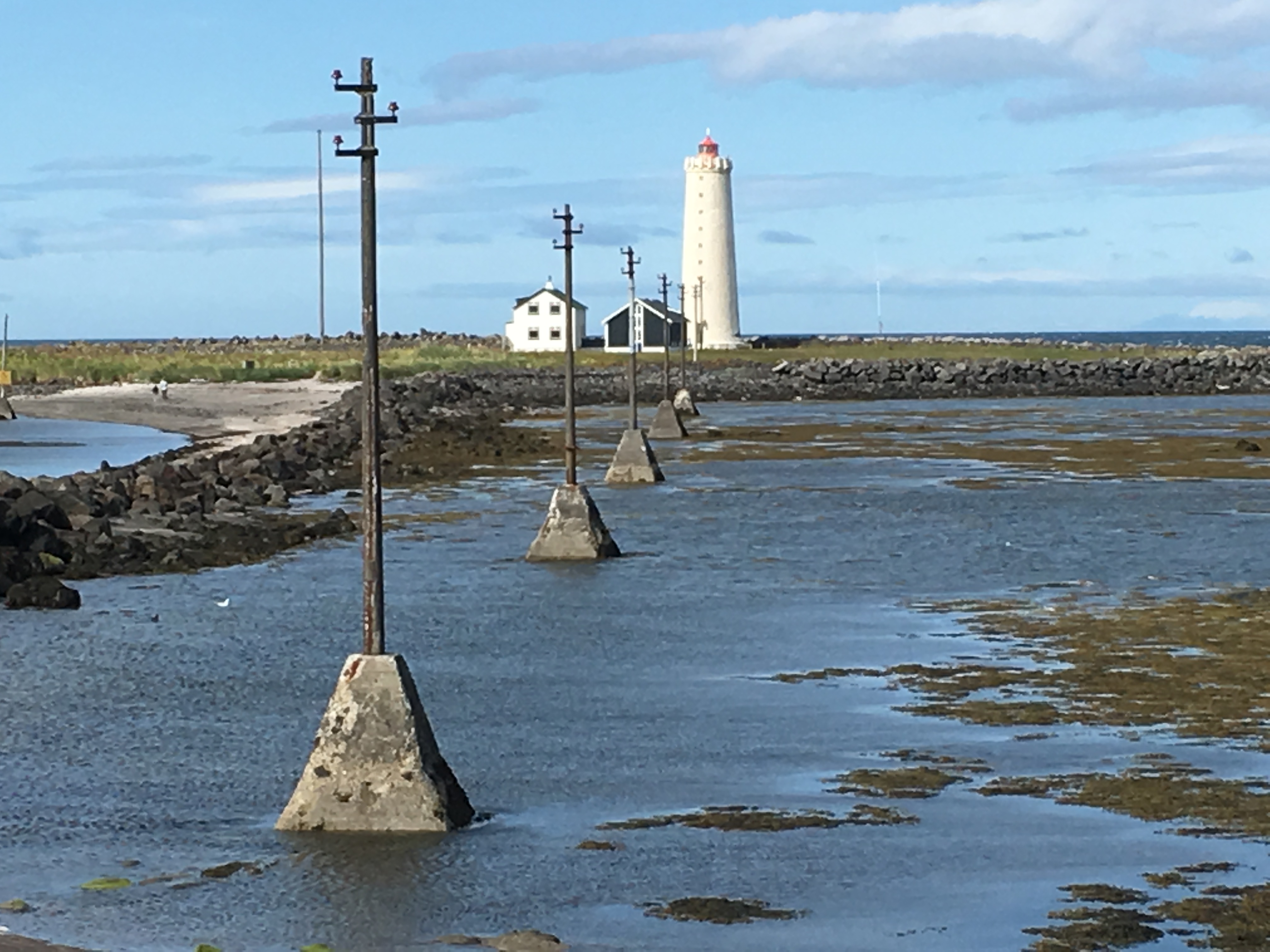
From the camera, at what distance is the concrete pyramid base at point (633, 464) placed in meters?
39.9

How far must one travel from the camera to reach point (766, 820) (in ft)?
37.5

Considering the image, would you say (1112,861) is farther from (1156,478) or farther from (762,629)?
(1156,478)

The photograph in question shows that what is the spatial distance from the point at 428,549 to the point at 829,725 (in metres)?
13.6

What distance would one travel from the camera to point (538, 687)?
53.2 ft

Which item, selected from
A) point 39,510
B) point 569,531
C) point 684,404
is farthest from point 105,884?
point 684,404

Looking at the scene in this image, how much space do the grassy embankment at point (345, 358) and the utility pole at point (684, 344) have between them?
7.84 ft

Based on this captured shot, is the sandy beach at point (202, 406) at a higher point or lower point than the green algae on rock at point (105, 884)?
higher

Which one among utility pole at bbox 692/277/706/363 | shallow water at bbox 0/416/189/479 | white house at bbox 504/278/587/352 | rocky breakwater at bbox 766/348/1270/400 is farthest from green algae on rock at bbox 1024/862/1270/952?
white house at bbox 504/278/587/352

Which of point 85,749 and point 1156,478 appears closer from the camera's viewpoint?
point 85,749

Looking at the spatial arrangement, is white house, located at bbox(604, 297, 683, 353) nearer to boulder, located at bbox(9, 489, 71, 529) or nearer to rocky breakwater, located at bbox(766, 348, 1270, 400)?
rocky breakwater, located at bbox(766, 348, 1270, 400)

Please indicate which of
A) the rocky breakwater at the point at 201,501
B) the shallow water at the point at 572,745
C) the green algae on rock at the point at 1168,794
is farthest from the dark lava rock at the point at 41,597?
the green algae on rock at the point at 1168,794

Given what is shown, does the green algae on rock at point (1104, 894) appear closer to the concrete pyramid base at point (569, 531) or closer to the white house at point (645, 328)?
the concrete pyramid base at point (569, 531)

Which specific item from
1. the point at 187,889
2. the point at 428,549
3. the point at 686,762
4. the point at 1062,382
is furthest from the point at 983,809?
the point at 1062,382

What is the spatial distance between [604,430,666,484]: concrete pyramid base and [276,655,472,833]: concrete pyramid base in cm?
2874
